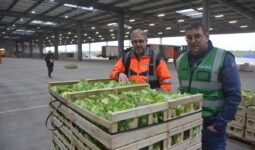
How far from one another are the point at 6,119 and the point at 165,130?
5.57m

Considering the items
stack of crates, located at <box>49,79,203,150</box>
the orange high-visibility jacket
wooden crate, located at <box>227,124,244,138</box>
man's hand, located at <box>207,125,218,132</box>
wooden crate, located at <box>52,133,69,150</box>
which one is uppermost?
the orange high-visibility jacket

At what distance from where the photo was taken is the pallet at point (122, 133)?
4.52ft

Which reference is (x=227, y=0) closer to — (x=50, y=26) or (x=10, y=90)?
(x=10, y=90)

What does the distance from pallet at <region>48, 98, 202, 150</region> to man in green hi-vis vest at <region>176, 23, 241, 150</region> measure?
1.77ft

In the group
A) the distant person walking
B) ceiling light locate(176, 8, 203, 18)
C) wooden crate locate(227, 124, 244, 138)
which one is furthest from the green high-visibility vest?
ceiling light locate(176, 8, 203, 18)

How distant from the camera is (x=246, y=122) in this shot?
13.9 ft

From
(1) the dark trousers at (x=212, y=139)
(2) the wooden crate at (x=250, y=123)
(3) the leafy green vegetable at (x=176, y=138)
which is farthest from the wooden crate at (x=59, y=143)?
(2) the wooden crate at (x=250, y=123)

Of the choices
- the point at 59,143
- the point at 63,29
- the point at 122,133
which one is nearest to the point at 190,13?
the point at 59,143

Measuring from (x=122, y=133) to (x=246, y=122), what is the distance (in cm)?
392

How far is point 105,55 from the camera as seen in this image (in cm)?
4612

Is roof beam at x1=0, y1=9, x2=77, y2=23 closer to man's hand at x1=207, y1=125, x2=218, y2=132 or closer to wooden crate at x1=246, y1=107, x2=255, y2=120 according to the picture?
wooden crate at x1=246, y1=107, x2=255, y2=120

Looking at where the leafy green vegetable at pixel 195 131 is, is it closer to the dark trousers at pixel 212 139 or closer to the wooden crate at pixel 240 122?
the dark trousers at pixel 212 139

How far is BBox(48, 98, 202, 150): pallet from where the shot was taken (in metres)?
1.38

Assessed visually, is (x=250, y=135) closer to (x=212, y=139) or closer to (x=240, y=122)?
(x=240, y=122)
